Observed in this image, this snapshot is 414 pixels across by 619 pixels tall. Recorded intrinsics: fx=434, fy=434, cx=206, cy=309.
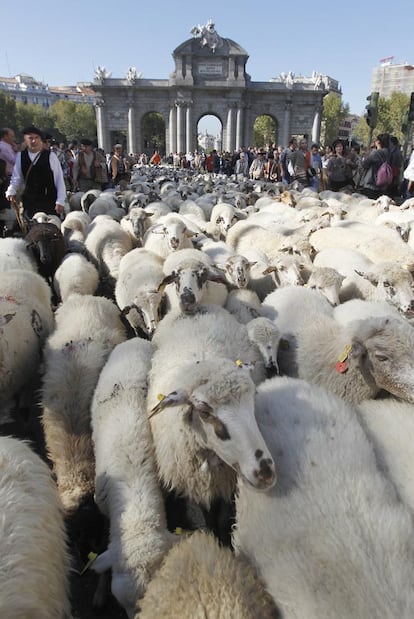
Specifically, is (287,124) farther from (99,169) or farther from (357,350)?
(357,350)

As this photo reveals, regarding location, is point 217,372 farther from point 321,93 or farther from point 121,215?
point 321,93

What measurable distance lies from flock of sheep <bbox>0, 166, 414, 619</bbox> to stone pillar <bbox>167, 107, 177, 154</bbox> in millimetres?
47109

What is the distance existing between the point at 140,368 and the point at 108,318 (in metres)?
1.08

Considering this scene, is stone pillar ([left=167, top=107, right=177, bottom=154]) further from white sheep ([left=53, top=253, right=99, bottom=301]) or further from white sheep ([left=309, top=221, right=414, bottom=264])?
white sheep ([left=53, top=253, right=99, bottom=301])

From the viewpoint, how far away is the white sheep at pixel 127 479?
195 centimetres

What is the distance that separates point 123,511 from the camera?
7.16 ft

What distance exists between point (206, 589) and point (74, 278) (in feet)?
12.7

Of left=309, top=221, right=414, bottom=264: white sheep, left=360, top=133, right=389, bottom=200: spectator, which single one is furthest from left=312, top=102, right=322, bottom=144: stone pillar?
left=309, top=221, right=414, bottom=264: white sheep

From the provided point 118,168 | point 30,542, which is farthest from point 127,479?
point 118,168

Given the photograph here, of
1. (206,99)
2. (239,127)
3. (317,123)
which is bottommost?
(239,127)

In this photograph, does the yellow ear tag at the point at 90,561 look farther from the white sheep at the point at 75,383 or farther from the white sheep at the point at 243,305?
the white sheep at the point at 243,305

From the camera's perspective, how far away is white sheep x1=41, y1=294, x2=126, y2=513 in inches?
101

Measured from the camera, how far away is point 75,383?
10.4 feet

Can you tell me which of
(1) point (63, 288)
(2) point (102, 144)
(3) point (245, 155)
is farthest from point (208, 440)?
(2) point (102, 144)
